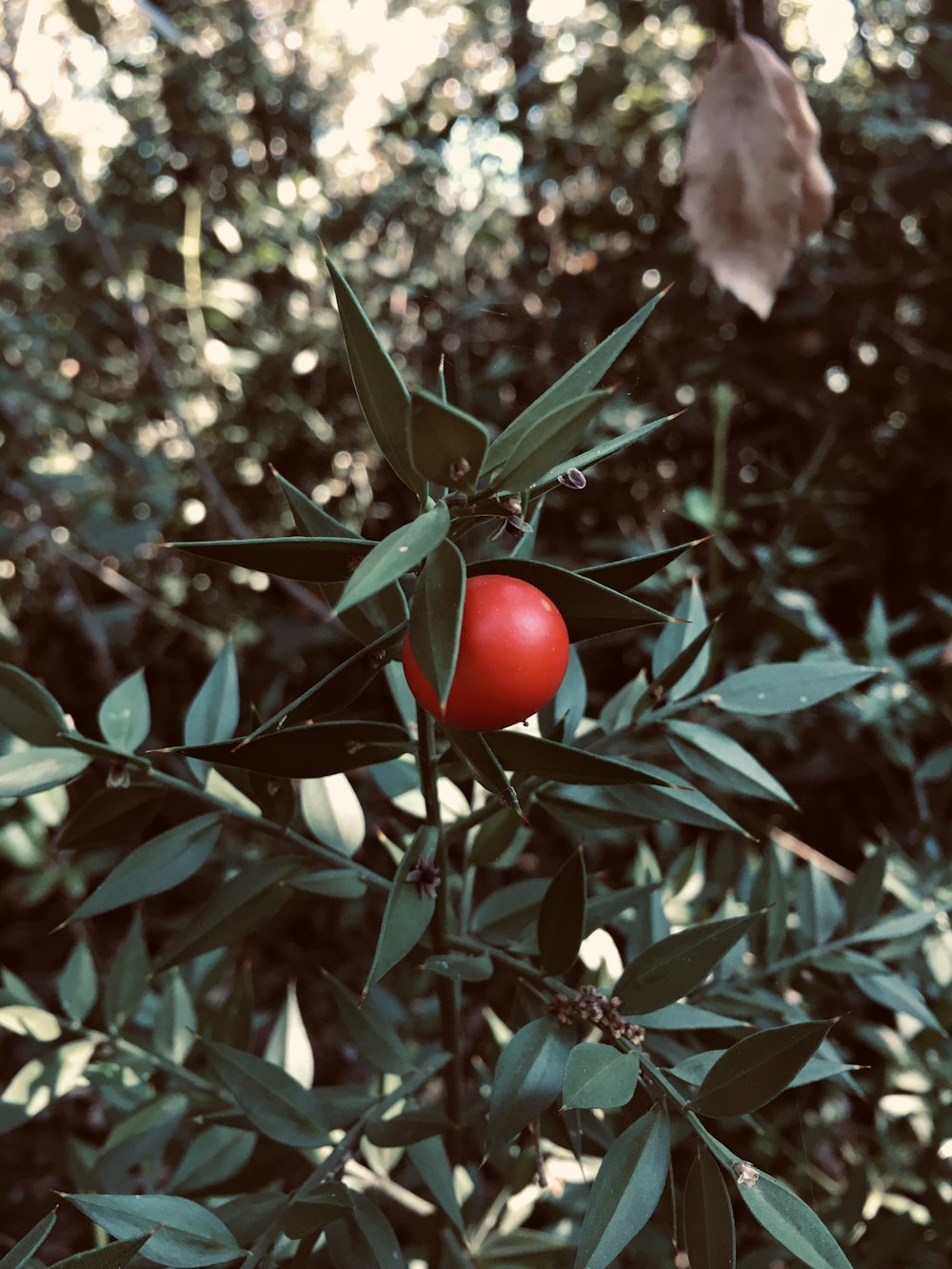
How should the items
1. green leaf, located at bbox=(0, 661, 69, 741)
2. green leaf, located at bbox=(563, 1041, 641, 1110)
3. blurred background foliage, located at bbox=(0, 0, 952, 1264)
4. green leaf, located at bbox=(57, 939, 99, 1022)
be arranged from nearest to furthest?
green leaf, located at bbox=(563, 1041, 641, 1110) < green leaf, located at bbox=(0, 661, 69, 741) < green leaf, located at bbox=(57, 939, 99, 1022) < blurred background foliage, located at bbox=(0, 0, 952, 1264)

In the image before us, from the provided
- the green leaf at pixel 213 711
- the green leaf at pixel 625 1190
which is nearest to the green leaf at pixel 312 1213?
the green leaf at pixel 625 1190

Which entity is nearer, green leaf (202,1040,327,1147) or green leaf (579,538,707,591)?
green leaf (579,538,707,591)

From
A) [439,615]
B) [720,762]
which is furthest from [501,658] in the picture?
[720,762]

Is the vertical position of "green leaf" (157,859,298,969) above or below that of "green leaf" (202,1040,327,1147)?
above

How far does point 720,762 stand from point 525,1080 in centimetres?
21

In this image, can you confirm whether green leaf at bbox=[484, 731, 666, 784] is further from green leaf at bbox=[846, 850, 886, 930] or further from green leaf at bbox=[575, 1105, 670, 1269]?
green leaf at bbox=[846, 850, 886, 930]

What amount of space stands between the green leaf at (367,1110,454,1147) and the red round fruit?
1.05 feet

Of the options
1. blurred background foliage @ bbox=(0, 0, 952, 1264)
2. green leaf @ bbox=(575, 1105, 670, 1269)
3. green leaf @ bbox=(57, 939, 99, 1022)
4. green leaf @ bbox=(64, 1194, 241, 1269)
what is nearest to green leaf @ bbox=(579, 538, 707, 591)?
green leaf @ bbox=(575, 1105, 670, 1269)

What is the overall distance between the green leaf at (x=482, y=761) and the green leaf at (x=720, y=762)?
21 cm

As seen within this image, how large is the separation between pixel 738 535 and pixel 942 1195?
943 mm

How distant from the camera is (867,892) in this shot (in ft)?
2.46

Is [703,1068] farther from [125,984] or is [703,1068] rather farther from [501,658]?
[125,984]

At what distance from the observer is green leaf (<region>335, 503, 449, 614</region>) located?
29cm

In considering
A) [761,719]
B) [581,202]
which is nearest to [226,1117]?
[761,719]
